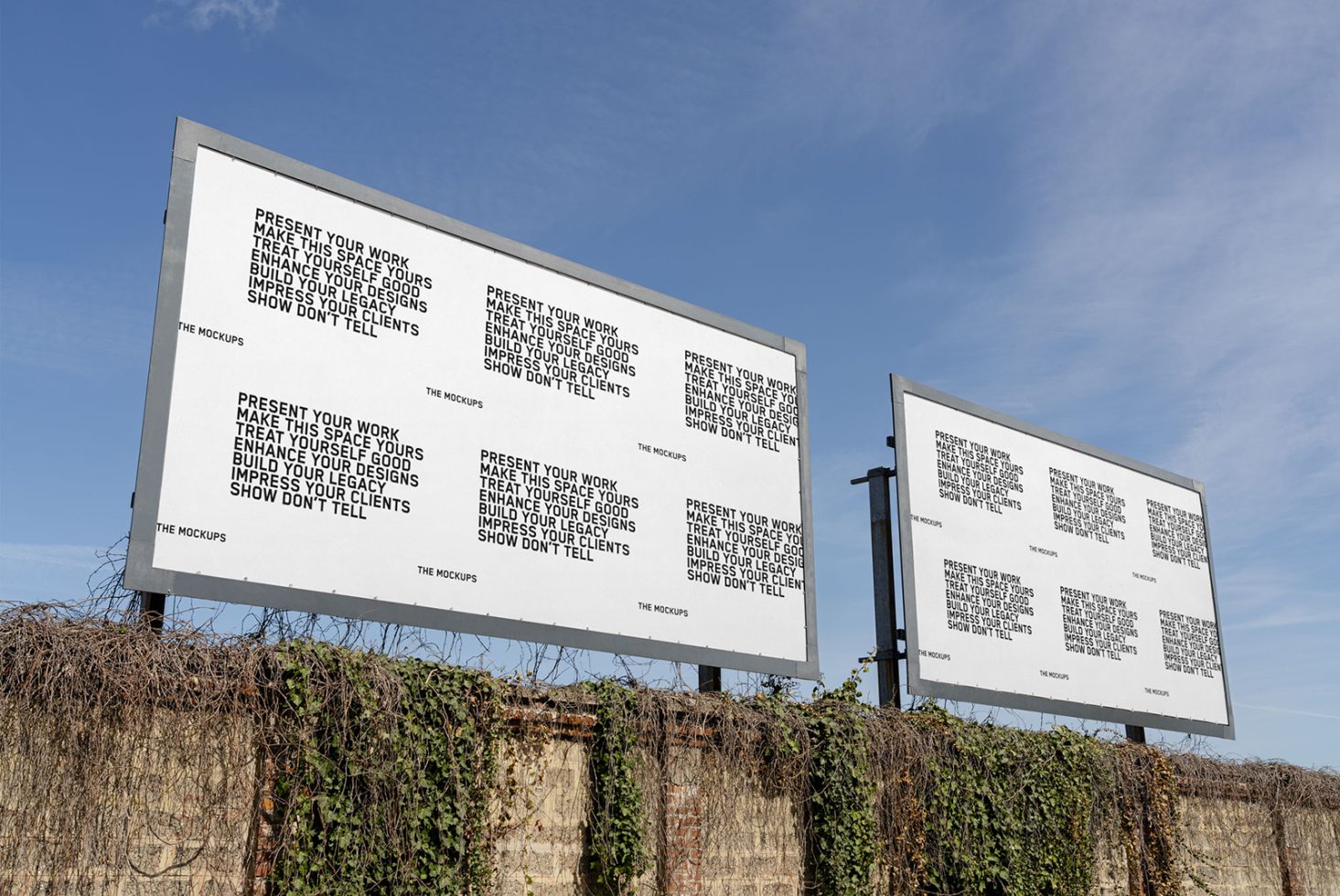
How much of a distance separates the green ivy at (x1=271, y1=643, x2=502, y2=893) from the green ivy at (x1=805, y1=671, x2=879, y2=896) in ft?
11.1

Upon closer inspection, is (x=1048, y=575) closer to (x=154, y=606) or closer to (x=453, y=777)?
(x=453, y=777)

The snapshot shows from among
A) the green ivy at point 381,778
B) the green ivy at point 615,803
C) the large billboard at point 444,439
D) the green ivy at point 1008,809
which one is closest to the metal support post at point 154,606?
the large billboard at point 444,439

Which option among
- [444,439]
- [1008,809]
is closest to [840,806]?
[1008,809]

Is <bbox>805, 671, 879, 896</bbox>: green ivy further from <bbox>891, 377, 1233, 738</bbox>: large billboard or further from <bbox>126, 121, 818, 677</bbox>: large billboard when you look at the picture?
<bbox>891, 377, 1233, 738</bbox>: large billboard

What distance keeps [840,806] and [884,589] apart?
10.1ft

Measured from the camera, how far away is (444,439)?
32.5 feet

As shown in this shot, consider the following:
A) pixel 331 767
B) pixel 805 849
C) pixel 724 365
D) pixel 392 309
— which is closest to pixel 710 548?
pixel 724 365

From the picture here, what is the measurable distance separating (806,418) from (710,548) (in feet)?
7.17

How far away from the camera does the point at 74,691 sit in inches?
292

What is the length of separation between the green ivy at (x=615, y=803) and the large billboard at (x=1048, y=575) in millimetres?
4208

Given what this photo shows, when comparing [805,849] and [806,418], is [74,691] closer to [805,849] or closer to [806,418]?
[805,849]

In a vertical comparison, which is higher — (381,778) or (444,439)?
(444,439)

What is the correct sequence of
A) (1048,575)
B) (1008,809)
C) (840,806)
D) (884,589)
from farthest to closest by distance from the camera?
(1048,575)
(884,589)
(1008,809)
(840,806)

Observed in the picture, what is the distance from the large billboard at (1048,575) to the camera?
13.5 meters
